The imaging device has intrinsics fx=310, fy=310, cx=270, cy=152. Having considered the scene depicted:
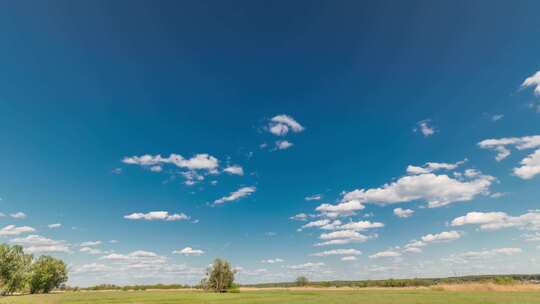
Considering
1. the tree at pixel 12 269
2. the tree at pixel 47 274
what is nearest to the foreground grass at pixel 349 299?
the tree at pixel 12 269

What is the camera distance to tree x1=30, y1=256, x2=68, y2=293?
123 m

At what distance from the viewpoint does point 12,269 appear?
335 ft

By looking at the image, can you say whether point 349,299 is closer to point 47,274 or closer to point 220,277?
point 220,277

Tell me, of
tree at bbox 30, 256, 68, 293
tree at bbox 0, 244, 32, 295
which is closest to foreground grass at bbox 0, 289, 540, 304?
tree at bbox 0, 244, 32, 295

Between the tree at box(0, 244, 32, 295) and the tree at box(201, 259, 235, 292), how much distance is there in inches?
2485

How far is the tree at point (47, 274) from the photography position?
4828 inches

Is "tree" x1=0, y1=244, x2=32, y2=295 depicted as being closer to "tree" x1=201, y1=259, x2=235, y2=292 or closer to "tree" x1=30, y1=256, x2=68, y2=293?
"tree" x1=30, y1=256, x2=68, y2=293

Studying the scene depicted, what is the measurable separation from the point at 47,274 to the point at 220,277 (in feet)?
228

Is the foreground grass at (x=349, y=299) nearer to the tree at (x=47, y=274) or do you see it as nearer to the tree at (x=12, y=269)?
the tree at (x=12, y=269)

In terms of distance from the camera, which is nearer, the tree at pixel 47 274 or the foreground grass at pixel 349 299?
the foreground grass at pixel 349 299

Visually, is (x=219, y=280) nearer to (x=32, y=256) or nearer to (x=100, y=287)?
(x=32, y=256)

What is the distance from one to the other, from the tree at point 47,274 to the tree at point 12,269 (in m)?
11.7

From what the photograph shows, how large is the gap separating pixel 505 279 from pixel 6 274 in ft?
535

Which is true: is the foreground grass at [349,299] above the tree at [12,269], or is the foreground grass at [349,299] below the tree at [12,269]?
below
